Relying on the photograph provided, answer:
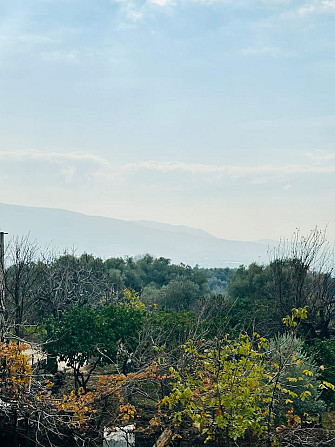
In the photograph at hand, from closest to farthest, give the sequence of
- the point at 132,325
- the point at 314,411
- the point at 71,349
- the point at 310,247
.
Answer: the point at 314,411 < the point at 71,349 < the point at 132,325 < the point at 310,247

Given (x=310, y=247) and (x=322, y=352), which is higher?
(x=310, y=247)

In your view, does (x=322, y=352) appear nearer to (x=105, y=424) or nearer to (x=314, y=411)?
(x=314, y=411)

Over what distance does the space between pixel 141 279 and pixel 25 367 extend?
42205 millimetres

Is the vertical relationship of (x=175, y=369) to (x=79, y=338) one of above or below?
below

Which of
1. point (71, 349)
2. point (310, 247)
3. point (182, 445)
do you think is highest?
point (310, 247)

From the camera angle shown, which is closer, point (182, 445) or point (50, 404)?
point (50, 404)

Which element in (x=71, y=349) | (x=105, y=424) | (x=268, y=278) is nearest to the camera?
(x=105, y=424)

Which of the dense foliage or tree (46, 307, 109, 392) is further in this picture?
tree (46, 307, 109, 392)

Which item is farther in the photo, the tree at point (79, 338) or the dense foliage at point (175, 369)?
the tree at point (79, 338)

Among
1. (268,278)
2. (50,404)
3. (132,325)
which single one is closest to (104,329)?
(132,325)

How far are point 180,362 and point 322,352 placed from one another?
6538 millimetres

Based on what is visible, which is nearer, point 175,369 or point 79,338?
point 175,369

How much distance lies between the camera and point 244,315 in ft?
69.2

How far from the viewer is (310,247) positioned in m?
20.4
